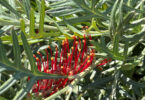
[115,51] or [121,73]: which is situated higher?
[115,51]

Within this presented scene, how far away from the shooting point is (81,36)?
957mm

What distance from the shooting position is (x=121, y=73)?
1.04 metres

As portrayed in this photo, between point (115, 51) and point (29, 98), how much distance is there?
308 millimetres

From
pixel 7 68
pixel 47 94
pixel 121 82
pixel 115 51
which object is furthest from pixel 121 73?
pixel 7 68

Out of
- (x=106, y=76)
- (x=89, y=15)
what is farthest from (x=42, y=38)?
(x=106, y=76)

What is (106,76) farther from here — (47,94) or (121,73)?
(47,94)

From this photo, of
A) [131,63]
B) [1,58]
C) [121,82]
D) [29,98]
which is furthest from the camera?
[121,82]

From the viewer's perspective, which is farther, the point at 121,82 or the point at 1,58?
the point at 121,82

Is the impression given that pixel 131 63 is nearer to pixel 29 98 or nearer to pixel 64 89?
pixel 64 89

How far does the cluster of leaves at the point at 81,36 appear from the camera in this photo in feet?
2.48

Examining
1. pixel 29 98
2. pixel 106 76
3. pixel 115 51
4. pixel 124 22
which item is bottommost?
pixel 106 76

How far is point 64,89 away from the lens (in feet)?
2.75

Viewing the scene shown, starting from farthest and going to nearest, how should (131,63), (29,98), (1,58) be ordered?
(131,63) → (29,98) → (1,58)

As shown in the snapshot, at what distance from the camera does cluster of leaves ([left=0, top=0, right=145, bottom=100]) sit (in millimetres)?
755
